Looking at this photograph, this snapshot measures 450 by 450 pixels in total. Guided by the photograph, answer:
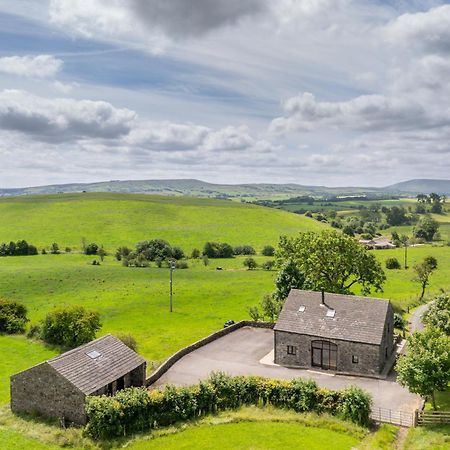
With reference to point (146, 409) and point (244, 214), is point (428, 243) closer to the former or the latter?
point (244, 214)

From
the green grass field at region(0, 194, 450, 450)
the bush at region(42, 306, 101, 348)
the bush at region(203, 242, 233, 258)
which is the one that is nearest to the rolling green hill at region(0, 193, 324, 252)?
the green grass field at region(0, 194, 450, 450)

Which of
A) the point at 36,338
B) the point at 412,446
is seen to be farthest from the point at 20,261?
the point at 412,446

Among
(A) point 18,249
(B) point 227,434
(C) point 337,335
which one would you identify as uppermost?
(A) point 18,249

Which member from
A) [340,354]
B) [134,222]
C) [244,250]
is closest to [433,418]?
[340,354]

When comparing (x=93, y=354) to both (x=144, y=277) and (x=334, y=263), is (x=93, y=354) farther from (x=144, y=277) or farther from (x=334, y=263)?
(x=144, y=277)

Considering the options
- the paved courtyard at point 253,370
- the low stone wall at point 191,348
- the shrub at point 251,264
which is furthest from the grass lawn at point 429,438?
the shrub at point 251,264

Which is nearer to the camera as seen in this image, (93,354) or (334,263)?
(93,354)
